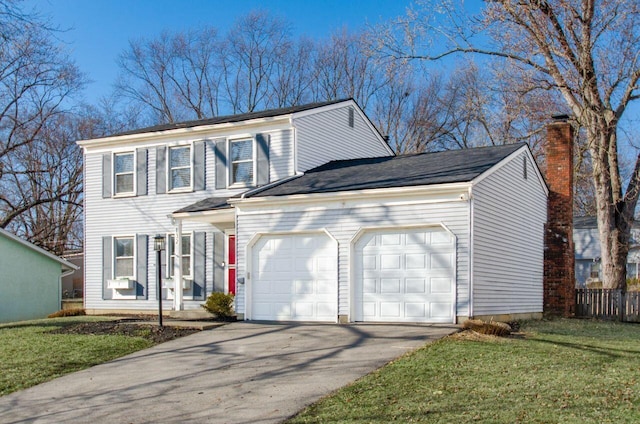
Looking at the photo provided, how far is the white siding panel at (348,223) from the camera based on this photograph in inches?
587

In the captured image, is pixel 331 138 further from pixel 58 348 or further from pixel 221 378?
pixel 221 378

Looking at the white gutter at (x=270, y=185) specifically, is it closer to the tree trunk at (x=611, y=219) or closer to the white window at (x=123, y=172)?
the white window at (x=123, y=172)

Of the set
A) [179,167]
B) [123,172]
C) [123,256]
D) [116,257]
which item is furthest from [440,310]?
[123,172]

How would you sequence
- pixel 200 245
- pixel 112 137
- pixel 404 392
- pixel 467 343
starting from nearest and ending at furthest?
pixel 404 392
pixel 467 343
pixel 200 245
pixel 112 137

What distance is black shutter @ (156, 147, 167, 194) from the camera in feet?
71.2

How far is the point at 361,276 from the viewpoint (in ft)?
52.4

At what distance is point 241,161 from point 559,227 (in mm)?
9099

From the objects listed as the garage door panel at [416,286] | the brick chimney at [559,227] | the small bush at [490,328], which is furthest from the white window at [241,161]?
the small bush at [490,328]

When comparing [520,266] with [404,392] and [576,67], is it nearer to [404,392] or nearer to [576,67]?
[576,67]

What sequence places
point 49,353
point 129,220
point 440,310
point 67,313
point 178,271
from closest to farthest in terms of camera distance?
point 49,353, point 440,310, point 178,271, point 67,313, point 129,220

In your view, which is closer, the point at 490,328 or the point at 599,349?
the point at 599,349

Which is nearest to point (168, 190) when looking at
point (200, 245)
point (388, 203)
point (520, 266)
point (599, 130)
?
point (200, 245)

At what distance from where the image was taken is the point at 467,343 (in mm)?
12055

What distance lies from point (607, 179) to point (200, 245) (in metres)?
13.1
